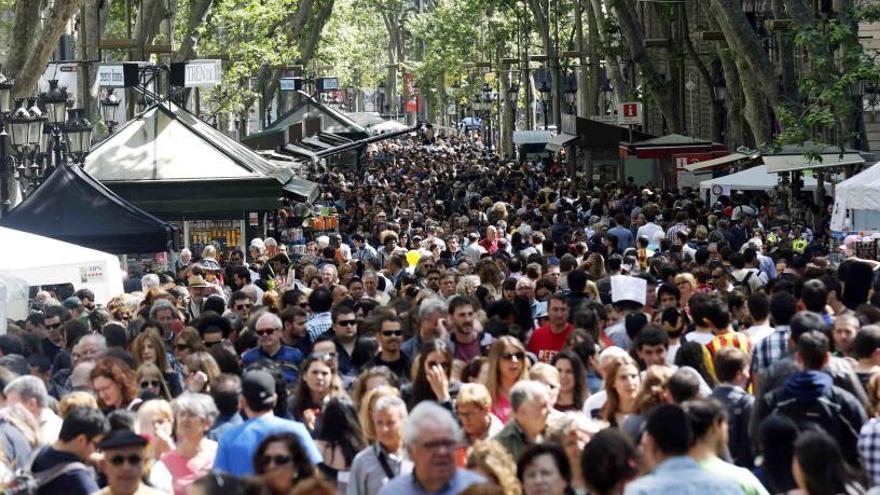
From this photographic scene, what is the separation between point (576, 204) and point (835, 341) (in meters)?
21.3

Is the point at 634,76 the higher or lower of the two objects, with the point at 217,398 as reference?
higher

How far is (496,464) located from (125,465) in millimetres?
1420

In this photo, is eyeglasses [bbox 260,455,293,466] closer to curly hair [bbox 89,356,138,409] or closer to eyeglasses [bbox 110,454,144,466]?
eyeglasses [bbox 110,454,144,466]

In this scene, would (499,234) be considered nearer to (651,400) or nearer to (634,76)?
(651,400)

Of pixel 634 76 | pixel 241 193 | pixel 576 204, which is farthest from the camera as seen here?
pixel 634 76

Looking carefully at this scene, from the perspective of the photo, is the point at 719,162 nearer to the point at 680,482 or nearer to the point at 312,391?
the point at 312,391

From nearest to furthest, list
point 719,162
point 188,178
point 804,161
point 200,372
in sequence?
point 200,372 → point 804,161 → point 188,178 → point 719,162

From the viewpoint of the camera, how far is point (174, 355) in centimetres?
1260

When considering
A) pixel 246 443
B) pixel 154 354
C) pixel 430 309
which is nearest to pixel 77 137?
pixel 430 309

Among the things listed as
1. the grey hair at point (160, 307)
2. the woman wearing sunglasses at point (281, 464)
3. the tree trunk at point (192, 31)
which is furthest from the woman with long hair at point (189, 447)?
the tree trunk at point (192, 31)

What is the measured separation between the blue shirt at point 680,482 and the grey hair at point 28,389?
3.64 m

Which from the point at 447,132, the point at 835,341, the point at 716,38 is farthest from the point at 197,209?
the point at 447,132

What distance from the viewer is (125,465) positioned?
7.60 metres

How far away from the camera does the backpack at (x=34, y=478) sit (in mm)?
8008
